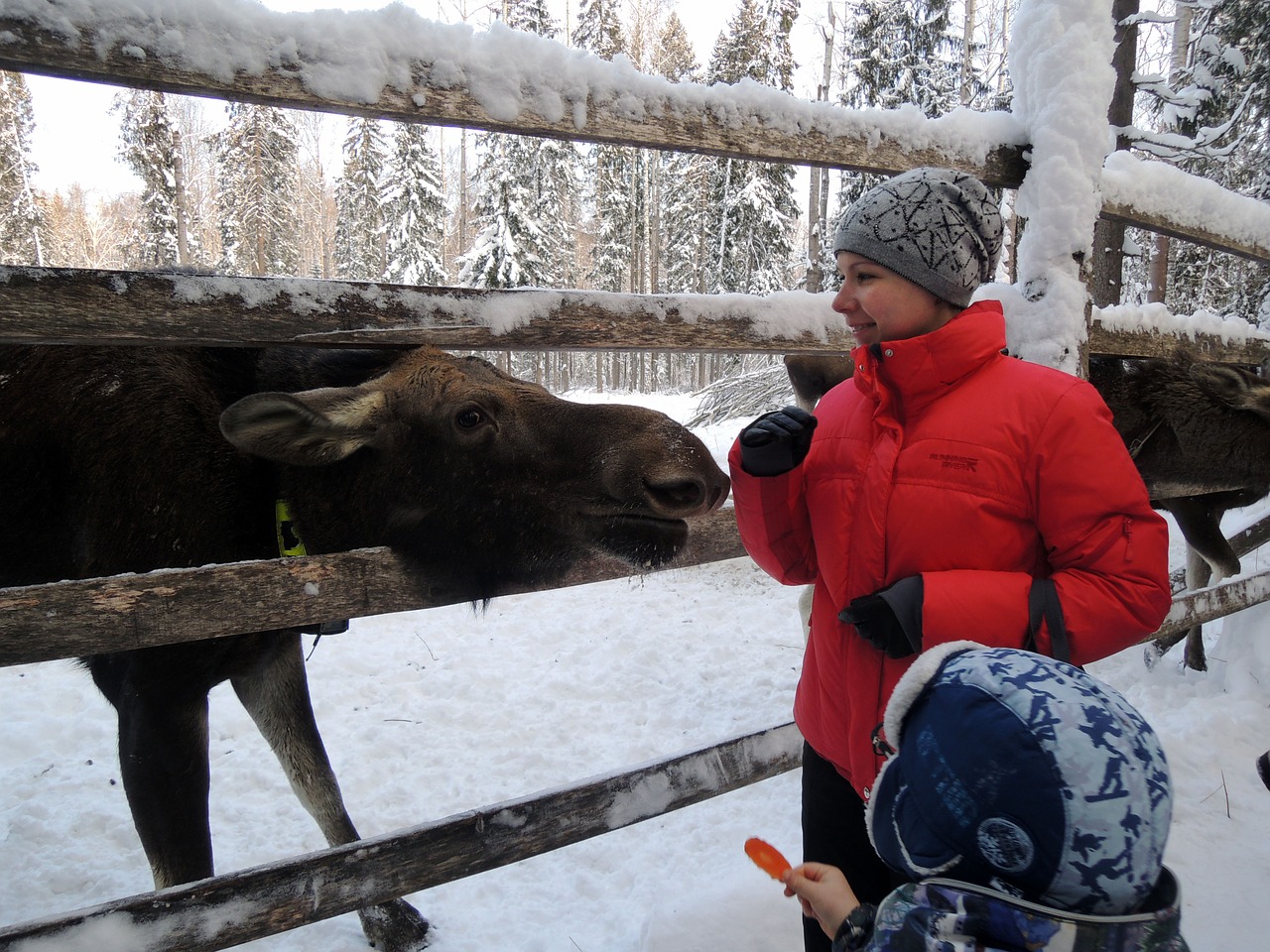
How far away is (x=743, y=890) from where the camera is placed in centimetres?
302

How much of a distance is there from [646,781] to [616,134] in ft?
7.41

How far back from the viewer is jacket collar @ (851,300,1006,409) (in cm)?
160

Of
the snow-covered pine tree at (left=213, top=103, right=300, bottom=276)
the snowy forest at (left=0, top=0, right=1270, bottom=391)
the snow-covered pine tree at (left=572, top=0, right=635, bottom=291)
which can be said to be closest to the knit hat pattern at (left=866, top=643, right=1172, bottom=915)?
the snowy forest at (left=0, top=0, right=1270, bottom=391)

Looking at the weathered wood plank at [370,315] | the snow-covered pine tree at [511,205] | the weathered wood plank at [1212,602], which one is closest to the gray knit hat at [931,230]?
the weathered wood plank at [370,315]

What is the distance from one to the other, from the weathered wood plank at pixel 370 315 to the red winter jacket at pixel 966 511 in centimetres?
89

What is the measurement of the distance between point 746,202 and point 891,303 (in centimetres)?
2807

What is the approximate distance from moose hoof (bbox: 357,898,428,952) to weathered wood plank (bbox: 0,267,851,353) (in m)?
2.78

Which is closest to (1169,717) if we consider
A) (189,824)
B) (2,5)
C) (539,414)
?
(539,414)

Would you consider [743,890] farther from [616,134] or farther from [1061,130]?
[1061,130]

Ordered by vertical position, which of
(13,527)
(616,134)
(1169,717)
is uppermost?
(616,134)

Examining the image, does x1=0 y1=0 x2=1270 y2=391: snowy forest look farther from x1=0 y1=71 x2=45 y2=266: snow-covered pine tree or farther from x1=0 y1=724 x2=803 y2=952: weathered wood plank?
x1=0 y1=724 x2=803 y2=952: weathered wood plank

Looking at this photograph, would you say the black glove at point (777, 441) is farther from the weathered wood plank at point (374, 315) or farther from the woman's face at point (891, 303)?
the weathered wood plank at point (374, 315)

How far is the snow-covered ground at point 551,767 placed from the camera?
3.27 meters

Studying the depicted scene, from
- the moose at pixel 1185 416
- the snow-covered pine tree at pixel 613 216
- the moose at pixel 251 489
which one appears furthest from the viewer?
the snow-covered pine tree at pixel 613 216
